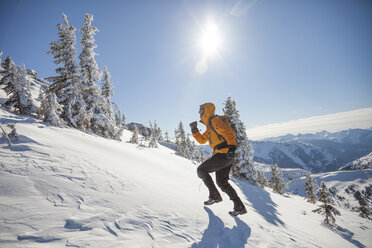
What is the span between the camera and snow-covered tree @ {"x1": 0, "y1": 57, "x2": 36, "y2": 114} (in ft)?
42.9

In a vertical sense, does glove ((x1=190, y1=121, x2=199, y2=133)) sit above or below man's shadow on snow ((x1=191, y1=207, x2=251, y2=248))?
above

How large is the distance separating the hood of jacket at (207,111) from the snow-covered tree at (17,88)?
16611mm

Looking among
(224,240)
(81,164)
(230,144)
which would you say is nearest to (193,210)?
(224,240)

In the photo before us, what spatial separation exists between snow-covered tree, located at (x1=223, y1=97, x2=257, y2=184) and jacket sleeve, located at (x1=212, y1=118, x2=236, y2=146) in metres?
18.3

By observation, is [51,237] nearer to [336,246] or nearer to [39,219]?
[39,219]

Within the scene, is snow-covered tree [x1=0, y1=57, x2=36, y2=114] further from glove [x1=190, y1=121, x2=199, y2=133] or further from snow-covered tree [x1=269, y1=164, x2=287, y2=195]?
snow-covered tree [x1=269, y1=164, x2=287, y2=195]

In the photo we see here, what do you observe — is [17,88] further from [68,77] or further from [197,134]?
[197,134]

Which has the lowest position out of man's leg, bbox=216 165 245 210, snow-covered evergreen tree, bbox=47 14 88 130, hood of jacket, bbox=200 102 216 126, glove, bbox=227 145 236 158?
man's leg, bbox=216 165 245 210

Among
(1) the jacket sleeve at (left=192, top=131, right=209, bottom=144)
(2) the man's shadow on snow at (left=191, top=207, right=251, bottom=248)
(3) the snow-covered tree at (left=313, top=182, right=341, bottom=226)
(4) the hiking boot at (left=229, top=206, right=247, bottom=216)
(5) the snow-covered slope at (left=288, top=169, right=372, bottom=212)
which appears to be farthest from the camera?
(5) the snow-covered slope at (left=288, top=169, right=372, bottom=212)

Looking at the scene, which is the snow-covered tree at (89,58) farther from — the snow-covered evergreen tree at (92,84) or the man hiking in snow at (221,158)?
the man hiking in snow at (221,158)

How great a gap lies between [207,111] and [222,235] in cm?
288

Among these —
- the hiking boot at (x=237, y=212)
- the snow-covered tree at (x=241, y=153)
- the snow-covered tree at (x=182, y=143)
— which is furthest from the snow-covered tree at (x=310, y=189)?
the hiking boot at (x=237, y=212)

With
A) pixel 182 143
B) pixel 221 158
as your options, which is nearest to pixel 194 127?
pixel 221 158

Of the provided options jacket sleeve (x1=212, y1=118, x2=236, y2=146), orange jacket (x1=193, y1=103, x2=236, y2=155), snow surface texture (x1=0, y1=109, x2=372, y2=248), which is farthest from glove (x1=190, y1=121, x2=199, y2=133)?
snow surface texture (x1=0, y1=109, x2=372, y2=248)
